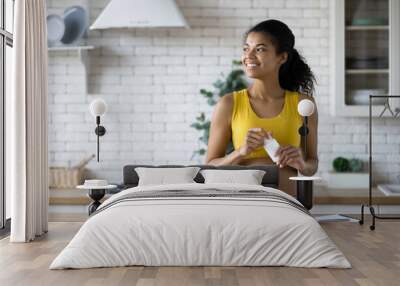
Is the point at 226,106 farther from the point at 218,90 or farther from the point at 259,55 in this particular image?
the point at 218,90

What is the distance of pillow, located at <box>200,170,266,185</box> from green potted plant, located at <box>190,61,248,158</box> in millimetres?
1588

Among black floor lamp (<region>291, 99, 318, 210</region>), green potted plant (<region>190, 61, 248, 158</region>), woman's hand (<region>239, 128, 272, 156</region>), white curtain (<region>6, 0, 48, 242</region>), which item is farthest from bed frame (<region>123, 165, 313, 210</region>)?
green potted plant (<region>190, 61, 248, 158</region>)

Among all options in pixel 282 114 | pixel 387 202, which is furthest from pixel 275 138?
pixel 387 202

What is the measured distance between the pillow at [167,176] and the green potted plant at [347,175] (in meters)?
1.96

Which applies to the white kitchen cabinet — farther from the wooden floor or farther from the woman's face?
the wooden floor

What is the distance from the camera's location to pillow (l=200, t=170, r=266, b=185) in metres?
5.43

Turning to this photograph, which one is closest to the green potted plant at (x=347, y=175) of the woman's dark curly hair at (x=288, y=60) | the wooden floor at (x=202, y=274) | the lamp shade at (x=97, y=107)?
the woman's dark curly hair at (x=288, y=60)

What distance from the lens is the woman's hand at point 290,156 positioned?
553cm

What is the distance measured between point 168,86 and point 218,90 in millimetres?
522

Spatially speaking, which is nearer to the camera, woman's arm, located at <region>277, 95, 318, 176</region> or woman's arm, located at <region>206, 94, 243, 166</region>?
woman's arm, located at <region>277, 95, 318, 176</region>

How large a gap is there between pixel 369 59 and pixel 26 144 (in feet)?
11.0

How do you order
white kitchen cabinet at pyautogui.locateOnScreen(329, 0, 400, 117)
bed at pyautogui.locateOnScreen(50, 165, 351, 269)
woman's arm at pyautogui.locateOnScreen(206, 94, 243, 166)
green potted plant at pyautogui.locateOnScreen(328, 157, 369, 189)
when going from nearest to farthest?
bed at pyautogui.locateOnScreen(50, 165, 351, 269) → woman's arm at pyautogui.locateOnScreen(206, 94, 243, 166) → white kitchen cabinet at pyautogui.locateOnScreen(329, 0, 400, 117) → green potted plant at pyautogui.locateOnScreen(328, 157, 369, 189)

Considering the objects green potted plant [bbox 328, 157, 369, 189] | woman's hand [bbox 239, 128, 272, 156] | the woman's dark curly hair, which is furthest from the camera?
green potted plant [bbox 328, 157, 369, 189]

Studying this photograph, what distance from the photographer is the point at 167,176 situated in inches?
217
